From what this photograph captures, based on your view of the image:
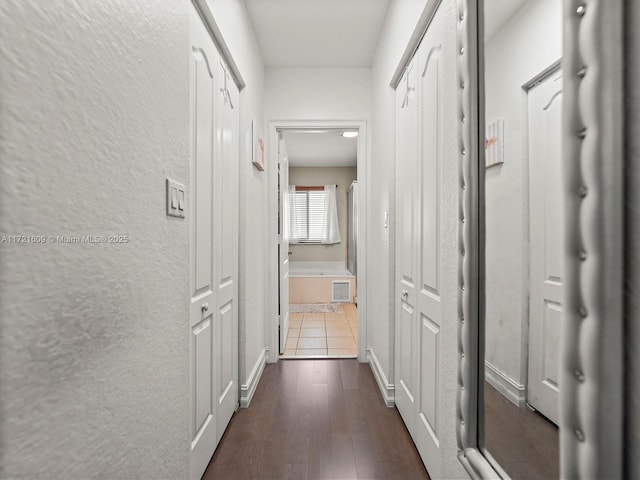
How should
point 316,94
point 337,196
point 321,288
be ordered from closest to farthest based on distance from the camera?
point 316,94, point 321,288, point 337,196

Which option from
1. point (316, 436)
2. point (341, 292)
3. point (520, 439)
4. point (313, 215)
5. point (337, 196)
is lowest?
point (316, 436)

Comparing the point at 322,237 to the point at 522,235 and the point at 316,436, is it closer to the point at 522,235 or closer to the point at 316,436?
the point at 316,436

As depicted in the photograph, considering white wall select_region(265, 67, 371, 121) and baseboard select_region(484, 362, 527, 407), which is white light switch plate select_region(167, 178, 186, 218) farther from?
white wall select_region(265, 67, 371, 121)

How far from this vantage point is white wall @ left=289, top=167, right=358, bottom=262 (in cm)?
666

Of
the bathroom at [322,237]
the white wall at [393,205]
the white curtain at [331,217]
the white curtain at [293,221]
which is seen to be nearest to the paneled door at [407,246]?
the white wall at [393,205]

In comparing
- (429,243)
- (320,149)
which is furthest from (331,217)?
(429,243)

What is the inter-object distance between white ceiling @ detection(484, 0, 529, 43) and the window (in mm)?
5689

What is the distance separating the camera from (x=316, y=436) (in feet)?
6.22

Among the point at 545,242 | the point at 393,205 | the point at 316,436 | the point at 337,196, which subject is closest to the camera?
the point at 545,242

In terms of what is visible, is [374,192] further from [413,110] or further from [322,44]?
[322,44]

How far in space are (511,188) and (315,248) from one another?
597cm

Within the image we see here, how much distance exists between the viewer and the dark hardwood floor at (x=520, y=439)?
27.0 inches

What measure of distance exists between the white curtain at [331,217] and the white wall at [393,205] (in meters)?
3.72

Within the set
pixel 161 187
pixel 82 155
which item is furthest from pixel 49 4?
pixel 161 187
